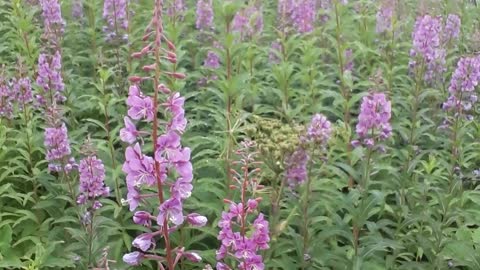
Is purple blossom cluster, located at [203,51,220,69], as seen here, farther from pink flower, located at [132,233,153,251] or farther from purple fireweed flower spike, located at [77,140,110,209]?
pink flower, located at [132,233,153,251]

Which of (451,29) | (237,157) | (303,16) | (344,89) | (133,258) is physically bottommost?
(237,157)

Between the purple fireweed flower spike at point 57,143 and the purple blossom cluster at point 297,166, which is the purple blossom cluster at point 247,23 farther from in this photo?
the purple blossom cluster at point 297,166

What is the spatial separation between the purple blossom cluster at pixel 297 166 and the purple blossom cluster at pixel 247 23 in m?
3.65

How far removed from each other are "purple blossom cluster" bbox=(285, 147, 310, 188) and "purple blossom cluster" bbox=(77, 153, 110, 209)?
1279mm

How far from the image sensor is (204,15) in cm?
870

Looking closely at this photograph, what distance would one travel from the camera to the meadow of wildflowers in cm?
395

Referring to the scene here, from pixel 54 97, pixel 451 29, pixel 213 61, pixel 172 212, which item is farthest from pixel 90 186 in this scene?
pixel 451 29

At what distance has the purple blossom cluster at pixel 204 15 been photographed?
864cm

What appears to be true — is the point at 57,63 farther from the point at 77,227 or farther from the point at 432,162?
the point at 432,162

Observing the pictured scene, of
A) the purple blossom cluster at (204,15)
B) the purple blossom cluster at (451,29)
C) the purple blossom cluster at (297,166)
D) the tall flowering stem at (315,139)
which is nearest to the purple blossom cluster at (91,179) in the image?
the purple blossom cluster at (297,166)

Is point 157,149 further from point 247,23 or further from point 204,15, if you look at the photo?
point 204,15

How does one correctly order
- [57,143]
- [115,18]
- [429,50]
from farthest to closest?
[115,18], [429,50], [57,143]

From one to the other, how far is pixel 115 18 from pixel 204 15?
1.12 meters

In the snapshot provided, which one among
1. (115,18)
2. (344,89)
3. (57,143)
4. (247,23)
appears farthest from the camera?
(247,23)
